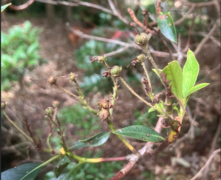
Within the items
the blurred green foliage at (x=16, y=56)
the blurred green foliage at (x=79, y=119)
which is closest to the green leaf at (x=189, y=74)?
the blurred green foliage at (x=79, y=119)

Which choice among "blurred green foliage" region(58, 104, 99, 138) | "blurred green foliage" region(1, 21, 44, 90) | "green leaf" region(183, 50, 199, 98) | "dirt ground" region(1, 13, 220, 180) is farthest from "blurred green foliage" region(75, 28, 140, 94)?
"green leaf" region(183, 50, 199, 98)

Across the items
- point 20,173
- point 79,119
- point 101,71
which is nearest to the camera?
point 20,173

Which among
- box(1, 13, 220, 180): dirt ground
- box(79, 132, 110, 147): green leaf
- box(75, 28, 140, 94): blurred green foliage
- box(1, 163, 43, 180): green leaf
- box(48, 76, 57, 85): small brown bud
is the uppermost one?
box(48, 76, 57, 85): small brown bud

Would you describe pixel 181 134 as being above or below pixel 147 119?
below

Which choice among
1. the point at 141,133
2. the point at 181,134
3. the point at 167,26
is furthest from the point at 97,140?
the point at 181,134

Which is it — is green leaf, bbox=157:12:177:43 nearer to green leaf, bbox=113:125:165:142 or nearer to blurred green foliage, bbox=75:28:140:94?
green leaf, bbox=113:125:165:142

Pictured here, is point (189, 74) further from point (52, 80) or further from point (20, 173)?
point (20, 173)

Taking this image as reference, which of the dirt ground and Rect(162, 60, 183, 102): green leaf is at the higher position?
Rect(162, 60, 183, 102): green leaf
